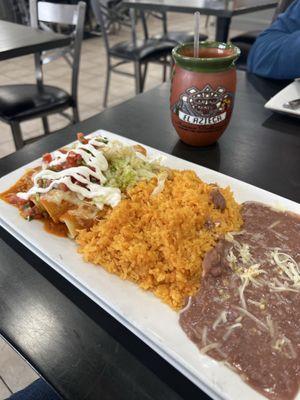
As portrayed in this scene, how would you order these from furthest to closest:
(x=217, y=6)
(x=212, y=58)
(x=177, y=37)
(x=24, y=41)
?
(x=177, y=37) → (x=217, y=6) → (x=24, y=41) → (x=212, y=58)

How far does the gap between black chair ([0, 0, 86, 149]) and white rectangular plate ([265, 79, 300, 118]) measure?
140 cm

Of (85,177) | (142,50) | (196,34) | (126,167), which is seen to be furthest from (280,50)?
(142,50)

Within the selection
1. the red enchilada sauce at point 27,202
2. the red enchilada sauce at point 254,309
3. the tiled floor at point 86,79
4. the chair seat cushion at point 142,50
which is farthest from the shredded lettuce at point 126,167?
the chair seat cushion at point 142,50

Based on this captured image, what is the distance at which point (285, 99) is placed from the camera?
1308 mm

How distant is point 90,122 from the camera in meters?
1.27

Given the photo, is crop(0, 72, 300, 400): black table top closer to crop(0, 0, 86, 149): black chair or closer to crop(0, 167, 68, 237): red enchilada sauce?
crop(0, 167, 68, 237): red enchilada sauce

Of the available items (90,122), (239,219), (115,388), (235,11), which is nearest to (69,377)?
(115,388)

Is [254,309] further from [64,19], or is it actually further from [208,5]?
[208,5]

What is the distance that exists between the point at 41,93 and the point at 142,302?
197cm

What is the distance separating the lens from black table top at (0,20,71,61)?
1853 mm

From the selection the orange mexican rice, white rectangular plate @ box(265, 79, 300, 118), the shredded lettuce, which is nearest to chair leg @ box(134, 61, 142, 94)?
white rectangular plate @ box(265, 79, 300, 118)

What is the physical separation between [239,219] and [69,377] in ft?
1.56

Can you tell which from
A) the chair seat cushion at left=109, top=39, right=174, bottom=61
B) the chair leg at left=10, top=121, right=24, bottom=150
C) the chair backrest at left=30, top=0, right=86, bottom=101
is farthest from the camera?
the chair seat cushion at left=109, top=39, right=174, bottom=61

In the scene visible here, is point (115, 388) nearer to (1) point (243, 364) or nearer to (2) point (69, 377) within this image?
(2) point (69, 377)
